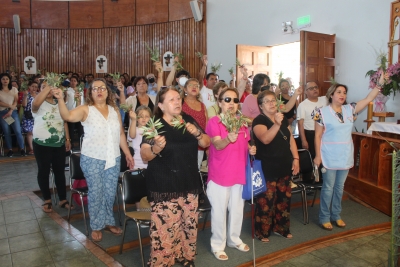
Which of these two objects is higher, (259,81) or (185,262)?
(259,81)

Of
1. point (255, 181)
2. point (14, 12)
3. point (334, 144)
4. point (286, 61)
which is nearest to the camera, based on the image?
point (255, 181)

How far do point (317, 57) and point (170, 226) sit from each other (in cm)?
554

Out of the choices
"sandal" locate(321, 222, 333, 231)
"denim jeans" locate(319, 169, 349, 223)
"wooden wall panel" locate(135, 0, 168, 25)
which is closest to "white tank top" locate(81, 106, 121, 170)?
"denim jeans" locate(319, 169, 349, 223)

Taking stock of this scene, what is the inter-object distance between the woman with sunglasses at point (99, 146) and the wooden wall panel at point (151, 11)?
8752 millimetres

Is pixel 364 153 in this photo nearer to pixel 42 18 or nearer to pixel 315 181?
pixel 315 181

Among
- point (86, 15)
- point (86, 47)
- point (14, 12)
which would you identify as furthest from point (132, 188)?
point (14, 12)

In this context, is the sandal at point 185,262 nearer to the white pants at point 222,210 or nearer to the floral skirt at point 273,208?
the white pants at point 222,210

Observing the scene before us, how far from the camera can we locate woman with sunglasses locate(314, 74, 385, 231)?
13.3ft

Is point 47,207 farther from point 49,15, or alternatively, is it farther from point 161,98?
point 49,15

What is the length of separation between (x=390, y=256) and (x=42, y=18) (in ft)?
42.4

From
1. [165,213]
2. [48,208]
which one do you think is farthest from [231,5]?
[165,213]

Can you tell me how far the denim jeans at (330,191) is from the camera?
411 cm

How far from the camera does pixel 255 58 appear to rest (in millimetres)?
8766

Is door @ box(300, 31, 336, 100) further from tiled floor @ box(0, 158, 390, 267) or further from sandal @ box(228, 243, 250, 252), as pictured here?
sandal @ box(228, 243, 250, 252)
